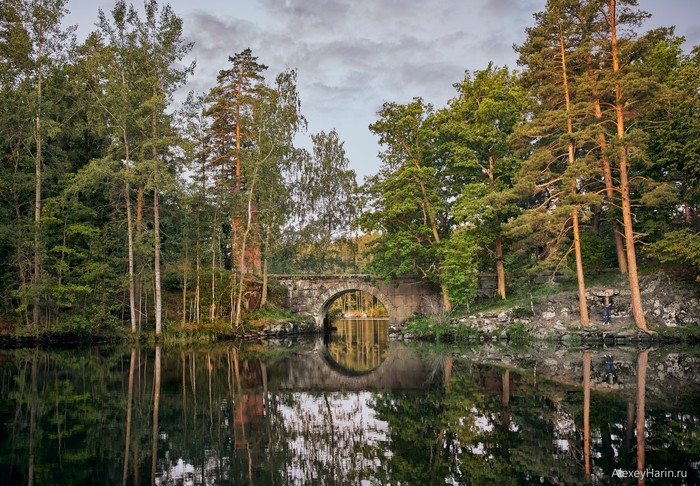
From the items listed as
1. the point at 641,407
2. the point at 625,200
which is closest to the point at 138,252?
the point at 625,200

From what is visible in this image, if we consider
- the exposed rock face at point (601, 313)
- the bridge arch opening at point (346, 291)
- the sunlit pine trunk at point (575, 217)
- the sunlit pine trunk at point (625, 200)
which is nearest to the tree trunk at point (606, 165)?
the sunlit pine trunk at point (625, 200)

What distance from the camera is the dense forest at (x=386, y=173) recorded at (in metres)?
20.3

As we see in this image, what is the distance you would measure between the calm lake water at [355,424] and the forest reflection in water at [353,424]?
3 cm

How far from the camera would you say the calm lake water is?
532 cm

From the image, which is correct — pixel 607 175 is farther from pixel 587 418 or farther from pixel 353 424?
pixel 353 424

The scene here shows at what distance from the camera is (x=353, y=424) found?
24.8 feet

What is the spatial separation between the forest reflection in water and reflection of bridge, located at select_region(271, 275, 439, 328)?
14.9 metres

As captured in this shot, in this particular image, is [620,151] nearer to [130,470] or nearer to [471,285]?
[471,285]

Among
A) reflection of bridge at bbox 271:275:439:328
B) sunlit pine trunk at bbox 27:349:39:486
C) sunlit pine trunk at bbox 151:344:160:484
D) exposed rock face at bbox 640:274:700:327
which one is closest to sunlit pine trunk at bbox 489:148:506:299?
reflection of bridge at bbox 271:275:439:328

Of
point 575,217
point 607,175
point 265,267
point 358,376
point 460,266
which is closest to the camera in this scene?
point 358,376

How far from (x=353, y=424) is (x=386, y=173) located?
21.0 meters

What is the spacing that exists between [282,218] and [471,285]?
1113cm

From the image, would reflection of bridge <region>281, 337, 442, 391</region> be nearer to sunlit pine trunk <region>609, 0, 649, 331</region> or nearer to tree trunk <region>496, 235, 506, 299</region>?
sunlit pine trunk <region>609, 0, 649, 331</region>

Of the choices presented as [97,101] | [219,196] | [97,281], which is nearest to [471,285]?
[219,196]
